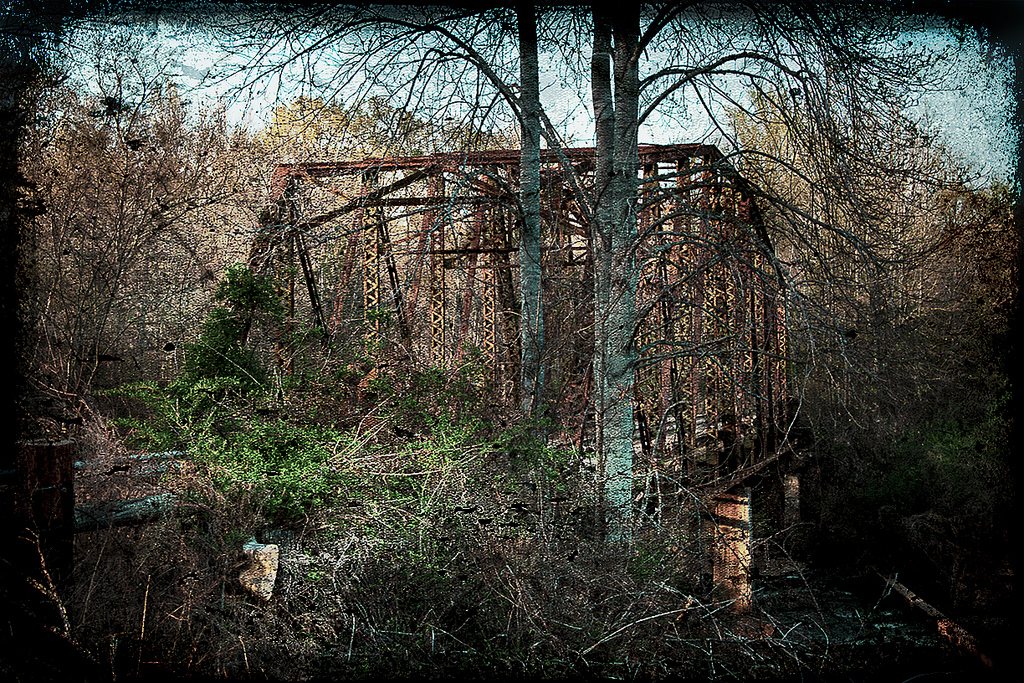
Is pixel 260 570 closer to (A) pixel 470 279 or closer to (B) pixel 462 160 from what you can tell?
(A) pixel 470 279

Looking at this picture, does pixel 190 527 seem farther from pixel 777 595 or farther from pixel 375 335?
pixel 777 595

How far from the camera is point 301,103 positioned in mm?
3844

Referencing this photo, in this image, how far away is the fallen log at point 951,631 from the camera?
3264mm

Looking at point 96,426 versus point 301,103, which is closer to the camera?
point 96,426

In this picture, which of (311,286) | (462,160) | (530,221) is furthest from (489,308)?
(311,286)

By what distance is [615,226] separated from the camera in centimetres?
362

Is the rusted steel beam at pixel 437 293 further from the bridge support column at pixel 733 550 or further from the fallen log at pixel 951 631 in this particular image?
the fallen log at pixel 951 631

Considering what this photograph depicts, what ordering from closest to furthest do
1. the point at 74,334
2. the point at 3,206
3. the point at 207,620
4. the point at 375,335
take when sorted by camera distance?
the point at 207,620
the point at 3,206
the point at 74,334
the point at 375,335

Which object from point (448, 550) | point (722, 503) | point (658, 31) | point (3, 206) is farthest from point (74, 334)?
point (722, 503)

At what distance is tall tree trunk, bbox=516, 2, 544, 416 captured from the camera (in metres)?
4.00

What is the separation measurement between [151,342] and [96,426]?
A: 0.53 m

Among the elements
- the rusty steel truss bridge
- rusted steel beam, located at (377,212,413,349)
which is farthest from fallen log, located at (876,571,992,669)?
rusted steel beam, located at (377,212,413,349)

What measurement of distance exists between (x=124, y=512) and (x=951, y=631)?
134 inches

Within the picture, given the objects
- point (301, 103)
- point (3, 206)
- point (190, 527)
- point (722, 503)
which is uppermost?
point (301, 103)
